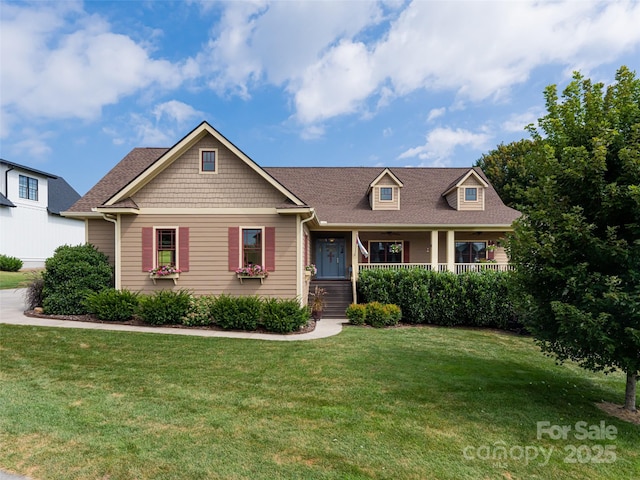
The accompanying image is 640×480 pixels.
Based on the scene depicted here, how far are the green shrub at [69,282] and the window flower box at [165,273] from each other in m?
1.64

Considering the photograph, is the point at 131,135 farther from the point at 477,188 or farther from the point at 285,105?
the point at 477,188

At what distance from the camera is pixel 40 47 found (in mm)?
9828

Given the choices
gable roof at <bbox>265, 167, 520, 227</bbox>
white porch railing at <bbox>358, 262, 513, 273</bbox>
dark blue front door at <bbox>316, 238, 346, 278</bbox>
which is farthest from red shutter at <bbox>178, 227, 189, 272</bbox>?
dark blue front door at <bbox>316, 238, 346, 278</bbox>

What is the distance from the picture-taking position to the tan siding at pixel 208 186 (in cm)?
1080

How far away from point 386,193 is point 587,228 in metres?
11.9

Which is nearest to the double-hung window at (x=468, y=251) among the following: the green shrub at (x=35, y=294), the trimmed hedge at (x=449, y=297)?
the trimmed hedge at (x=449, y=297)

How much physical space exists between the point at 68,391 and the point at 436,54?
11554mm

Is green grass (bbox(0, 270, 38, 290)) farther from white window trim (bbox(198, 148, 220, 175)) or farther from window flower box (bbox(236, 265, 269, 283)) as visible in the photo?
window flower box (bbox(236, 265, 269, 283))

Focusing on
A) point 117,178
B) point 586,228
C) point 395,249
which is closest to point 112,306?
point 117,178

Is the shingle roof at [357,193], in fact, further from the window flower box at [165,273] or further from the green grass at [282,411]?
the green grass at [282,411]

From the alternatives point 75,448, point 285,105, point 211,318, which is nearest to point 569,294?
point 75,448

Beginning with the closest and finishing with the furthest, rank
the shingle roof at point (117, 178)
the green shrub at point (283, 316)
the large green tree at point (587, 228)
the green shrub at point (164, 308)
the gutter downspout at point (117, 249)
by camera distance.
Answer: the large green tree at point (587, 228) → the green shrub at point (283, 316) → the green shrub at point (164, 308) → the gutter downspout at point (117, 249) → the shingle roof at point (117, 178)

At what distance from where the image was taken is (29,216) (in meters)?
25.3

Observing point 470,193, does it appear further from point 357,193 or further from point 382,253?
point 357,193
